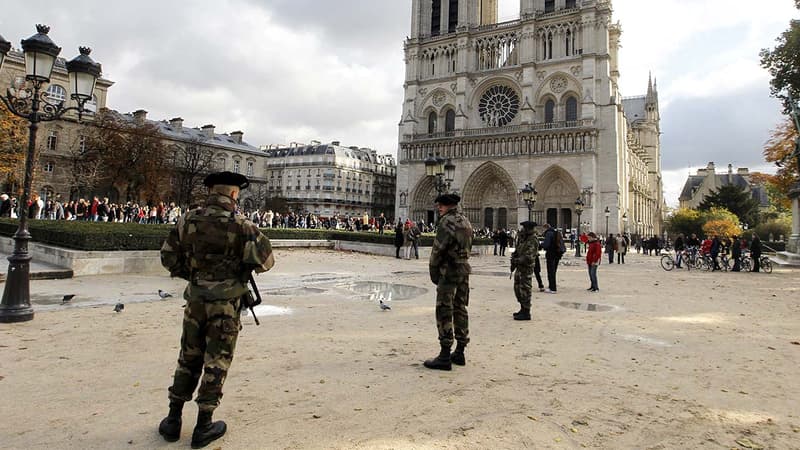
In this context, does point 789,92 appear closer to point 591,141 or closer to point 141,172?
point 591,141

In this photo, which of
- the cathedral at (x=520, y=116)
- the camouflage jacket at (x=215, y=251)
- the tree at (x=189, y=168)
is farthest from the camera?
the tree at (x=189, y=168)

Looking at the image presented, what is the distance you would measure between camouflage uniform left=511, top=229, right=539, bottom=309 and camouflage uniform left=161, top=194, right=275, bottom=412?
4612mm

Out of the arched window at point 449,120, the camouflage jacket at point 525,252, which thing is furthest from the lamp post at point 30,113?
the arched window at point 449,120

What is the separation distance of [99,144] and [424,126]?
29.0 meters

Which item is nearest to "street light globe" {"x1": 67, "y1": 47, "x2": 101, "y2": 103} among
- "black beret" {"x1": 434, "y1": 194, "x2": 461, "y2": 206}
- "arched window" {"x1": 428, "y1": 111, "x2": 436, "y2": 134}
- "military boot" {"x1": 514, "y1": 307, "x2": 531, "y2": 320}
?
"black beret" {"x1": 434, "y1": 194, "x2": 461, "y2": 206}

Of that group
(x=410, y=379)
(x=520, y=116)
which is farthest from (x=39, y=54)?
(x=520, y=116)

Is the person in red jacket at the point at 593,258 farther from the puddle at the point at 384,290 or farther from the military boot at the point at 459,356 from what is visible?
the military boot at the point at 459,356

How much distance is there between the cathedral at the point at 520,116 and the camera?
37906mm

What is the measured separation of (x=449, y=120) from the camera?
4644 cm

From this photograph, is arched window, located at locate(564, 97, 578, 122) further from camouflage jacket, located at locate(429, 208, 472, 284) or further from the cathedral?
camouflage jacket, located at locate(429, 208, 472, 284)

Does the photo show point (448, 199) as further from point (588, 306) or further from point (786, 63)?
point (786, 63)

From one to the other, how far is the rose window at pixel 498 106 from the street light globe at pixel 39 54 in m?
40.8

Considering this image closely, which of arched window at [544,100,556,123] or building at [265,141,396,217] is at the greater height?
arched window at [544,100,556,123]

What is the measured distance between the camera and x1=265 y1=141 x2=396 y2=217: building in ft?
207
